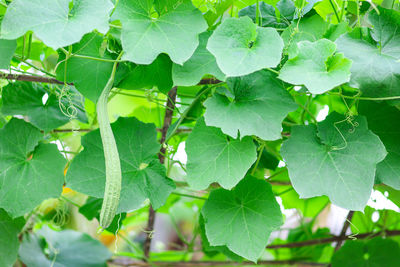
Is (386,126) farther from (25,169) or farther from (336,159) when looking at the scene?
(25,169)

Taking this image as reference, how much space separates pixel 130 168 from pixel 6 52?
11.5 inches

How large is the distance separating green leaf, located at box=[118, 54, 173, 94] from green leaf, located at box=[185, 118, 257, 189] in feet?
0.37

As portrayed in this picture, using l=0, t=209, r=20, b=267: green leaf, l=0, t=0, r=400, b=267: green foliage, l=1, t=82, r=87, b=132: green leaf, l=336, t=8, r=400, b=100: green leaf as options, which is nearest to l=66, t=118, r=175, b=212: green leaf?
l=0, t=0, r=400, b=267: green foliage

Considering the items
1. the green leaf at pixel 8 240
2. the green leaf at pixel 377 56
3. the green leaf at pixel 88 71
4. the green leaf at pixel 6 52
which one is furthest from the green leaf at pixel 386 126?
the green leaf at pixel 8 240

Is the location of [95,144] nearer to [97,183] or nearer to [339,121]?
[97,183]

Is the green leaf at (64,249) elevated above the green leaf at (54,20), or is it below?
below

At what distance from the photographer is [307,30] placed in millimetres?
795

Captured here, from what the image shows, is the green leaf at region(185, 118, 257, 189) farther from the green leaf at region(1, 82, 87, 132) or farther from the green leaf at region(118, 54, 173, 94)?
the green leaf at region(1, 82, 87, 132)

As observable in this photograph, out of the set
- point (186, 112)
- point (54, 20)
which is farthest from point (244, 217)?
point (54, 20)

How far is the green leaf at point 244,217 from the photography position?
759 millimetres

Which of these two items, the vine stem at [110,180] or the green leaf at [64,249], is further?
the green leaf at [64,249]

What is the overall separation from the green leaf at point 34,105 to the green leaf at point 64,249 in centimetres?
45

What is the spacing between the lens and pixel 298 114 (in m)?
1.16

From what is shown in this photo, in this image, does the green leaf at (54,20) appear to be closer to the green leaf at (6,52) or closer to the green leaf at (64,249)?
the green leaf at (6,52)
